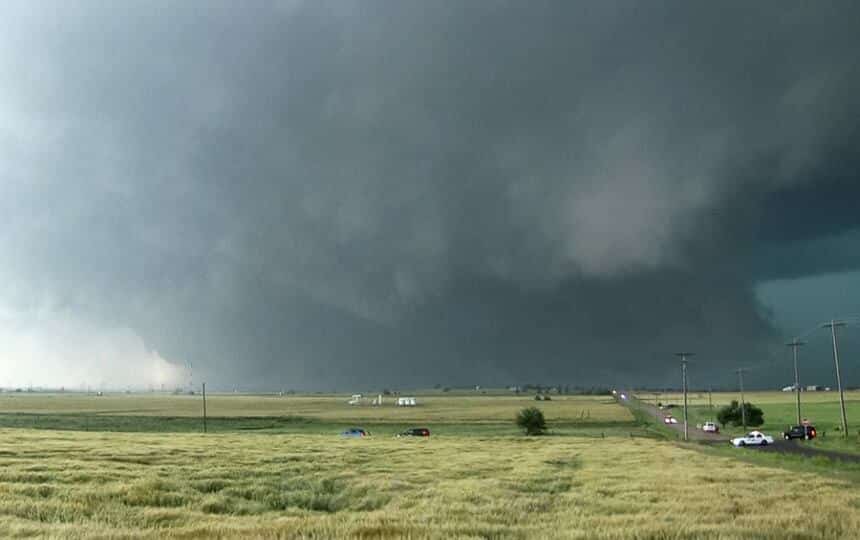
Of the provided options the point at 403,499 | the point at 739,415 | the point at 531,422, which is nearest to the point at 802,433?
the point at 531,422

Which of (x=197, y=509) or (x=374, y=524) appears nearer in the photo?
(x=374, y=524)

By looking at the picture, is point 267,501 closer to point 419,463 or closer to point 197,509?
point 197,509

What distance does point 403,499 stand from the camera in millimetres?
25656

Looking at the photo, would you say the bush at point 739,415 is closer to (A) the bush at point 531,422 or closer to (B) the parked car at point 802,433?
(B) the parked car at point 802,433

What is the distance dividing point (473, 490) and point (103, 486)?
1352 cm

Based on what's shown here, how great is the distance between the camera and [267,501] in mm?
26000

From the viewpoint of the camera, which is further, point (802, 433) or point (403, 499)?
point (802, 433)

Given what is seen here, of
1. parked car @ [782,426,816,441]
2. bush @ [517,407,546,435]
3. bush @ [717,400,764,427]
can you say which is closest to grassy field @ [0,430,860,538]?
parked car @ [782,426,816,441]

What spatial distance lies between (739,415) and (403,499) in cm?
11574

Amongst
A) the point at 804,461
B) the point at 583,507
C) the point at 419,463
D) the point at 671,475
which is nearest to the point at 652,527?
the point at 583,507

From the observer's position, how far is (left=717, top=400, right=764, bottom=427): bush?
123688mm

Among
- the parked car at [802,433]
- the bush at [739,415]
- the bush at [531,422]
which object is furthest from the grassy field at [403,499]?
the bush at [739,415]

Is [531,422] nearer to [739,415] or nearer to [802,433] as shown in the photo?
[802,433]

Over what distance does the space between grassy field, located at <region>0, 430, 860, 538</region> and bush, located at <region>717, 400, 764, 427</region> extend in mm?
88862
